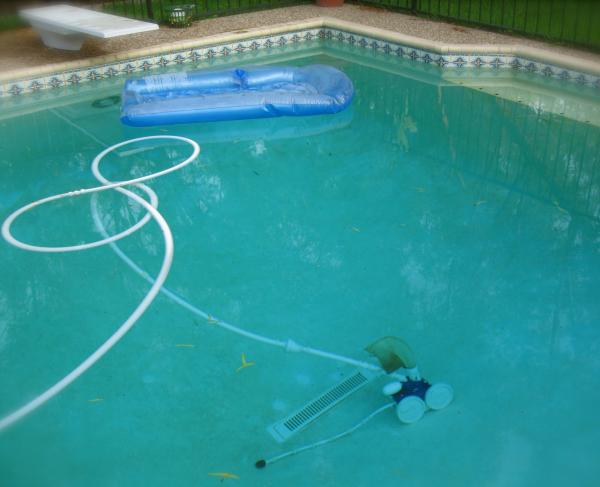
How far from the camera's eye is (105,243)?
4629mm

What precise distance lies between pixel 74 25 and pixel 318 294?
15.3 feet

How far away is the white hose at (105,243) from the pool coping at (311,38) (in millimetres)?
1930

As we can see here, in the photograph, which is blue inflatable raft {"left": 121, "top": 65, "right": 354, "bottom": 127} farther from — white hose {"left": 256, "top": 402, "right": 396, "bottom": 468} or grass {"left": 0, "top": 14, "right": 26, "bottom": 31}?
white hose {"left": 256, "top": 402, "right": 396, "bottom": 468}

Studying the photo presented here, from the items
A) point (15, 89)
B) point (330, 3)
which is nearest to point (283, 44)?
point (330, 3)

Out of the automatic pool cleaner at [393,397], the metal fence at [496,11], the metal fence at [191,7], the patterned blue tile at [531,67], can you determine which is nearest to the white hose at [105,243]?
the automatic pool cleaner at [393,397]

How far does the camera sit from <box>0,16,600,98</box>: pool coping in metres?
7.21

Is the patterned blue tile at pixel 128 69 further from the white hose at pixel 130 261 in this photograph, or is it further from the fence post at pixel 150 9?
the white hose at pixel 130 261

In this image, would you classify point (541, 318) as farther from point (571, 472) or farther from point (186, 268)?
point (186, 268)

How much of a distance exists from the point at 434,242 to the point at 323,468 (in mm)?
2060

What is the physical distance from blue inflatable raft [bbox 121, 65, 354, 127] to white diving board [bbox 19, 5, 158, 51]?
592 millimetres

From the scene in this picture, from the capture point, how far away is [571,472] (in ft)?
9.79

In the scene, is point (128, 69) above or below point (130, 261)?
above

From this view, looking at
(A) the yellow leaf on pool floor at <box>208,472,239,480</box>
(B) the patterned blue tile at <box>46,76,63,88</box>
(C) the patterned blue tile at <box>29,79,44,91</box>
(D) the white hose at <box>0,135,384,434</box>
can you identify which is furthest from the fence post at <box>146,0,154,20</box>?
(A) the yellow leaf on pool floor at <box>208,472,239,480</box>

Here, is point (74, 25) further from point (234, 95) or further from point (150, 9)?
point (234, 95)
